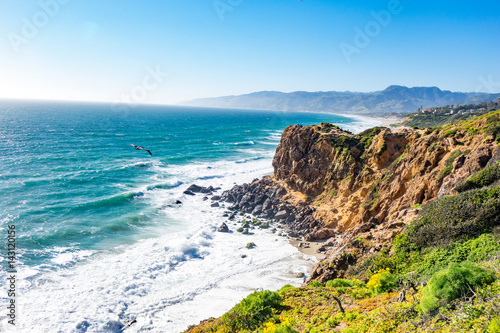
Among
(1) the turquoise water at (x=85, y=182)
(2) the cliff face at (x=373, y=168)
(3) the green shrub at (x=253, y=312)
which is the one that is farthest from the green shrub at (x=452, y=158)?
(1) the turquoise water at (x=85, y=182)

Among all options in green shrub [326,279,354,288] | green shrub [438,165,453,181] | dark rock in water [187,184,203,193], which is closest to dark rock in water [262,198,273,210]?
dark rock in water [187,184,203,193]

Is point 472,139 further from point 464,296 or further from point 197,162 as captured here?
point 197,162

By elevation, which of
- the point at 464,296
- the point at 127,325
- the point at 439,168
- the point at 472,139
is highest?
the point at 472,139

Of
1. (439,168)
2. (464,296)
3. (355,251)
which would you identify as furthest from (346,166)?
(464,296)

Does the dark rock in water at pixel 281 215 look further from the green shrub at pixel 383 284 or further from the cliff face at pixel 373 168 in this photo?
the green shrub at pixel 383 284

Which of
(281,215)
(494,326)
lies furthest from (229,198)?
(494,326)

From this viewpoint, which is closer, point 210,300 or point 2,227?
point 210,300
